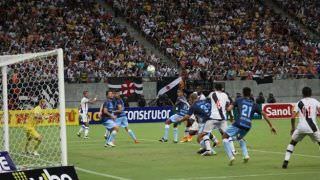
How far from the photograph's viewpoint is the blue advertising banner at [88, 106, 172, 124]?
40.5 metres

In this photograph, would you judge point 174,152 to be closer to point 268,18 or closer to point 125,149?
point 125,149

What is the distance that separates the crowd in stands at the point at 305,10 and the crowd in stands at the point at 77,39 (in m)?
15.7

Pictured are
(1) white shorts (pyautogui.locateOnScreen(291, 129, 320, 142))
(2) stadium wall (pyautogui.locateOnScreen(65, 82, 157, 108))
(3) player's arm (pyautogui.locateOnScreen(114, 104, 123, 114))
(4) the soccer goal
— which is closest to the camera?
(4) the soccer goal

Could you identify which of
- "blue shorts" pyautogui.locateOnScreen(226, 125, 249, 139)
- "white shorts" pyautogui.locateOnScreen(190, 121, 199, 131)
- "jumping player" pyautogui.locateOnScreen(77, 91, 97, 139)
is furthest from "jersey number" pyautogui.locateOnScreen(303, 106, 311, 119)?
"jumping player" pyautogui.locateOnScreen(77, 91, 97, 139)

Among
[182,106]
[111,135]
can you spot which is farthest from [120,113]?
[182,106]

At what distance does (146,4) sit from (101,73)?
Result: 10683 mm

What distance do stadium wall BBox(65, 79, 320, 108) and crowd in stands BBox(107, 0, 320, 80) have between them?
51cm

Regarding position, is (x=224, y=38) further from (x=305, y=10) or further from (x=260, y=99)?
(x=305, y=10)

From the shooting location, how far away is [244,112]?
18.3 meters

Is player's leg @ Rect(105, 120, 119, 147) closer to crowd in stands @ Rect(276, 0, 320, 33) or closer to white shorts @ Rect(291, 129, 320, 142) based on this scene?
white shorts @ Rect(291, 129, 320, 142)

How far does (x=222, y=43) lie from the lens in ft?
164

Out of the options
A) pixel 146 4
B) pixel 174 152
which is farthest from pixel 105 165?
pixel 146 4

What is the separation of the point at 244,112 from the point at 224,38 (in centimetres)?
3261

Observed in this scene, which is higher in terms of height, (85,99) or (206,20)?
(206,20)
